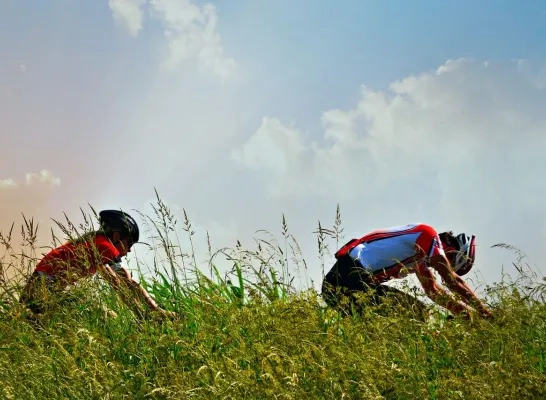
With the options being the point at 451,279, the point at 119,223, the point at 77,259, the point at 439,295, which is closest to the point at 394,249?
the point at 451,279

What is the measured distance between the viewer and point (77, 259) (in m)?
5.98

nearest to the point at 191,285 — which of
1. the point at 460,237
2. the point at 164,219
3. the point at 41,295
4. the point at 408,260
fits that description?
the point at 164,219

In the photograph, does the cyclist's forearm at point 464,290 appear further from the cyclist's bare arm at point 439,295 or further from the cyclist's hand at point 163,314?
the cyclist's hand at point 163,314

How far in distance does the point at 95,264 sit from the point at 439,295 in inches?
108

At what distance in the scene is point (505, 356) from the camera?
3.68m

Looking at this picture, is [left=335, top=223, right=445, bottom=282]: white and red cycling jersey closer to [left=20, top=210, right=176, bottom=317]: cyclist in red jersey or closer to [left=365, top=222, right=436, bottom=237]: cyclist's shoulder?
[left=365, top=222, right=436, bottom=237]: cyclist's shoulder

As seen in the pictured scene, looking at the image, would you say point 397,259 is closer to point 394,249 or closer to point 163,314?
point 394,249

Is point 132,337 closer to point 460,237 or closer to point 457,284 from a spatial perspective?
point 457,284

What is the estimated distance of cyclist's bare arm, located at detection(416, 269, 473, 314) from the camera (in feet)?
Result: 15.7

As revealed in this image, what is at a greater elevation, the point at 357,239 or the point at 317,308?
the point at 357,239

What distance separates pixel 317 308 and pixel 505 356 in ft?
4.43

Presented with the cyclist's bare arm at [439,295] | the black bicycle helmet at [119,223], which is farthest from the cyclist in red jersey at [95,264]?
the cyclist's bare arm at [439,295]

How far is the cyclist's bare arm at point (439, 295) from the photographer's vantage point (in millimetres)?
4781

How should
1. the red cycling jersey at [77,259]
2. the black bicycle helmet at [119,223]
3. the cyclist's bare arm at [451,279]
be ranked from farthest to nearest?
the black bicycle helmet at [119,223], the red cycling jersey at [77,259], the cyclist's bare arm at [451,279]
